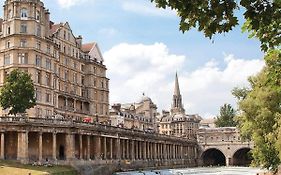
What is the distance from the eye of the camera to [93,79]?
99.8 metres

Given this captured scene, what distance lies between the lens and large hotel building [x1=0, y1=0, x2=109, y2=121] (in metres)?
75.7

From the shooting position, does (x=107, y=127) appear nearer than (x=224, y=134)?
Yes

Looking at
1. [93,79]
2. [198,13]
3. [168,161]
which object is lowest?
[168,161]

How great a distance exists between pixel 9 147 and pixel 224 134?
320 ft

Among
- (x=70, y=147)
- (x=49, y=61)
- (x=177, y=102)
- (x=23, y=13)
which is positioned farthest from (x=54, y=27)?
(x=177, y=102)

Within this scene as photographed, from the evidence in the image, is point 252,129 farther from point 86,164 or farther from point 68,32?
point 68,32

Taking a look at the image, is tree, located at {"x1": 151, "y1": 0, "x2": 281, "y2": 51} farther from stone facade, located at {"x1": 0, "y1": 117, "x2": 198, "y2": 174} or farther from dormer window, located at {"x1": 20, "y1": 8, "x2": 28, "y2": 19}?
dormer window, located at {"x1": 20, "y1": 8, "x2": 28, "y2": 19}

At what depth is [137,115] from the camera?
493ft

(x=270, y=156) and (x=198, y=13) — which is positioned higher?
(x=198, y=13)

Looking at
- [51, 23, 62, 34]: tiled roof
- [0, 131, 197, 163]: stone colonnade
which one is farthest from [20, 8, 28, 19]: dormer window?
[0, 131, 197, 163]: stone colonnade

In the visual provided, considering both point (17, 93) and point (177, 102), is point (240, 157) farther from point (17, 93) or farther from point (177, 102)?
point (17, 93)

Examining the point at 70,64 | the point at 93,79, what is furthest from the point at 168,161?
the point at 70,64

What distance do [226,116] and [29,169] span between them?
12435 centimetres

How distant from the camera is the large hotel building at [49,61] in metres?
75.7
